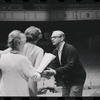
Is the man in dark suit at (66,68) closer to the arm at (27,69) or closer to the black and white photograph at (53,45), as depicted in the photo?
the black and white photograph at (53,45)

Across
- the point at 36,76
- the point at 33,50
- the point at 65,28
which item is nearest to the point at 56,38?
the point at 65,28

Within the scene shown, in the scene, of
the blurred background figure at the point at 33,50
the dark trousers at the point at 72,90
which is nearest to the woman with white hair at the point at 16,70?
the blurred background figure at the point at 33,50

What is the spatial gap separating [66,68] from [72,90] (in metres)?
0.46

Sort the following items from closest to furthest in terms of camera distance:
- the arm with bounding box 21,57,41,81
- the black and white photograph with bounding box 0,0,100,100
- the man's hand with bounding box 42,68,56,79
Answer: the arm with bounding box 21,57,41,81 < the black and white photograph with bounding box 0,0,100,100 < the man's hand with bounding box 42,68,56,79

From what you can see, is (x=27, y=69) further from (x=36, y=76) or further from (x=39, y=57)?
(x=39, y=57)

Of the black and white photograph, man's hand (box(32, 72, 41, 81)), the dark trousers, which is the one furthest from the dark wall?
the dark trousers

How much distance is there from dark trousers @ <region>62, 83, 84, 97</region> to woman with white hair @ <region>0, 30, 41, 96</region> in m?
0.62

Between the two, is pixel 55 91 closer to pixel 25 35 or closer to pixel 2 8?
pixel 25 35

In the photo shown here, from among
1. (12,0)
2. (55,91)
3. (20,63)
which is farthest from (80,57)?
(12,0)

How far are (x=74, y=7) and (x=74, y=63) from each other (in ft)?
3.85

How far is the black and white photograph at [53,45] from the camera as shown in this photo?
22.6ft

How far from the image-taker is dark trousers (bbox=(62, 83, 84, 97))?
7.12 metres

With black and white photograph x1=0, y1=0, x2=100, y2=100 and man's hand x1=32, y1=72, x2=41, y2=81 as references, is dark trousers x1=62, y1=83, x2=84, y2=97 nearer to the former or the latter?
black and white photograph x1=0, y1=0, x2=100, y2=100

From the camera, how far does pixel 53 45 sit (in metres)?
7.26
